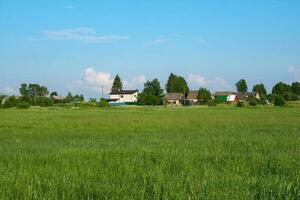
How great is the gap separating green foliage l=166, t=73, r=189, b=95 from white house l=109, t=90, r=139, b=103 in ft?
42.3

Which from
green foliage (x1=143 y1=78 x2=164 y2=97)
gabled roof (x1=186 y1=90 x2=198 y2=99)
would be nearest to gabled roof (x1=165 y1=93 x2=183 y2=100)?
gabled roof (x1=186 y1=90 x2=198 y2=99)

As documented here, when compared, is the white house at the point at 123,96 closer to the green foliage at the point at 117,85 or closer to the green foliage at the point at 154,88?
the green foliage at the point at 117,85

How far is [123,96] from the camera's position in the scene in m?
175

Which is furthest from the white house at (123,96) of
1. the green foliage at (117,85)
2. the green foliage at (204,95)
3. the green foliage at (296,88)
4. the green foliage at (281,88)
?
the green foliage at (296,88)

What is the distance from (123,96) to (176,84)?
21.2 m

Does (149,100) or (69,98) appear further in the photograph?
(69,98)

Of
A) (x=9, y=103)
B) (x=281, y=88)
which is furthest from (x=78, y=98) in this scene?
(x=281, y=88)

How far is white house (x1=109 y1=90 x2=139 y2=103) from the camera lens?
174 meters

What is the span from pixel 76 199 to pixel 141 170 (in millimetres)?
3258

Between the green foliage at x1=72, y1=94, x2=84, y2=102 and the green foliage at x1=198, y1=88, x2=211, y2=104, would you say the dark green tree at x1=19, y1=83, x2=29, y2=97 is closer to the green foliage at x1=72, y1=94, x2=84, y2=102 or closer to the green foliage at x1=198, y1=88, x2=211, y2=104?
the green foliage at x1=72, y1=94, x2=84, y2=102

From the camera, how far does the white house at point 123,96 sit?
173750 millimetres

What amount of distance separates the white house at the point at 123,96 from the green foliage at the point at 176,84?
1290 centimetres

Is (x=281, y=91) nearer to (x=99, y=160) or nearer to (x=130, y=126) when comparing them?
(x=130, y=126)

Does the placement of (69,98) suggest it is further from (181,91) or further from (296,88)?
(296,88)
